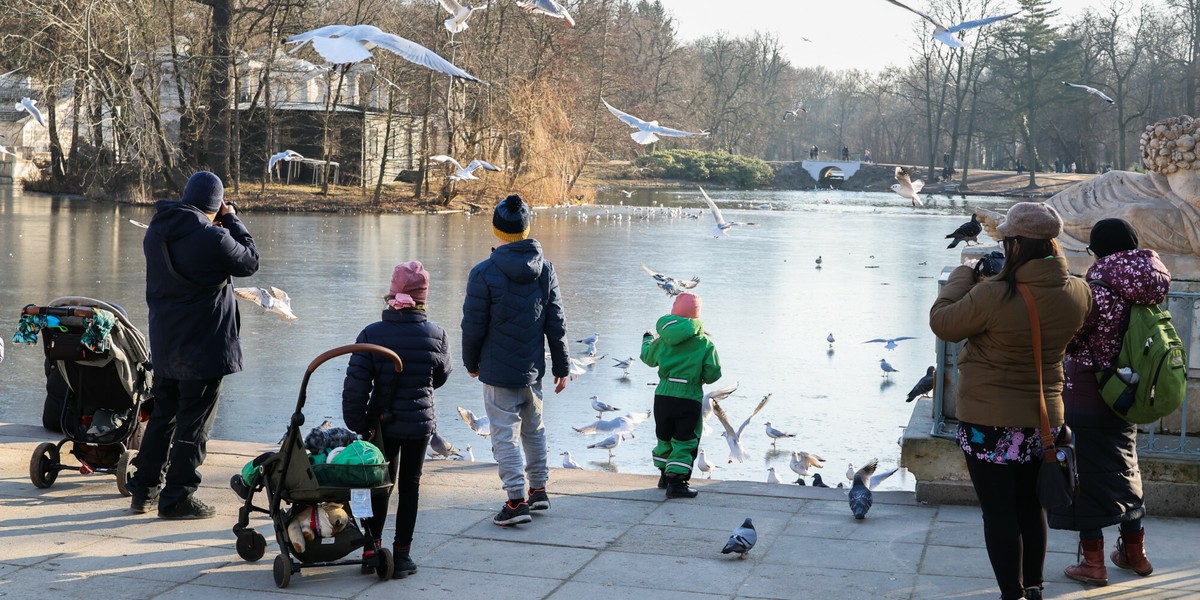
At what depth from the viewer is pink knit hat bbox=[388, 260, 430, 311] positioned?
5160 mm

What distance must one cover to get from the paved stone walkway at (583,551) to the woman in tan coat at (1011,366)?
55 centimetres

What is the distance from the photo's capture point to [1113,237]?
16.5 ft

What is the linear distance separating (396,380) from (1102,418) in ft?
9.37

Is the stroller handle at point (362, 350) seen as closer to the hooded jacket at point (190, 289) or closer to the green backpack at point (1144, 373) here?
the hooded jacket at point (190, 289)

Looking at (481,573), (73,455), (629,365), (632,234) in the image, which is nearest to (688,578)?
(481,573)

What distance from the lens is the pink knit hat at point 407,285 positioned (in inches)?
203

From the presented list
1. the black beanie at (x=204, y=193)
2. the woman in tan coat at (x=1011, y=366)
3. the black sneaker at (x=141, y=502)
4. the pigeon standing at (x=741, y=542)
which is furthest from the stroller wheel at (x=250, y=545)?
the woman in tan coat at (x=1011, y=366)

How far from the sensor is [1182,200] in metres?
6.90

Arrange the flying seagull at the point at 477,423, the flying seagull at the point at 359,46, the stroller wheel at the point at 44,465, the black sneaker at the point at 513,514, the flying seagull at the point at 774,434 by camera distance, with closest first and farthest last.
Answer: the black sneaker at the point at 513,514, the stroller wheel at the point at 44,465, the flying seagull at the point at 359,46, the flying seagull at the point at 477,423, the flying seagull at the point at 774,434

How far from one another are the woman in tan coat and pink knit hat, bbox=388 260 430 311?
83.2 inches

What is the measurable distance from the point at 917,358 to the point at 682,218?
2629 centimetres

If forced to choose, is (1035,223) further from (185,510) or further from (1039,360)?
(185,510)

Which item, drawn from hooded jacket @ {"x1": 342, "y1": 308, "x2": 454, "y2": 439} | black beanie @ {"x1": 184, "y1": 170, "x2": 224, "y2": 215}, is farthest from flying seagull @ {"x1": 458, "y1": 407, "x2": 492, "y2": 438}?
hooded jacket @ {"x1": 342, "y1": 308, "x2": 454, "y2": 439}

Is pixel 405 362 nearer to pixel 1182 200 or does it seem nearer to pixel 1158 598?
pixel 1158 598
